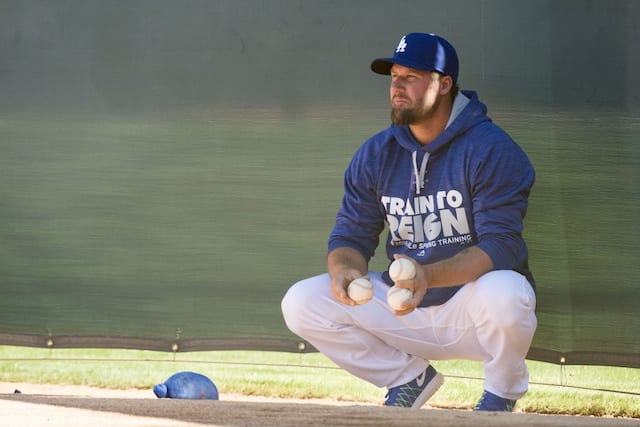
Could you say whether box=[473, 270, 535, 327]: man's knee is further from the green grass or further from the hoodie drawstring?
the green grass

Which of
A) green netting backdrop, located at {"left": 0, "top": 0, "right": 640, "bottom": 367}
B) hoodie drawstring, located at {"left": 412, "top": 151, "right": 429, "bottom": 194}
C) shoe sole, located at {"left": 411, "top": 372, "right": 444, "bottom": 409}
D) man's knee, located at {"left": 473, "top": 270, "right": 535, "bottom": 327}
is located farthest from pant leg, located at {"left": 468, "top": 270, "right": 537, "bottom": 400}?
green netting backdrop, located at {"left": 0, "top": 0, "right": 640, "bottom": 367}

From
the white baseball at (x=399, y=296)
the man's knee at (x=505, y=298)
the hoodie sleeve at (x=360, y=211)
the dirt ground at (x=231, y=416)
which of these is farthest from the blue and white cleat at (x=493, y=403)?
the dirt ground at (x=231, y=416)

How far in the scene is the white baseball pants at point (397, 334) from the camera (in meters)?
2.98

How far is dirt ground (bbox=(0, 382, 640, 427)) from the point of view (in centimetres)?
197

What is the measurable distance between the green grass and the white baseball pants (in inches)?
14.8

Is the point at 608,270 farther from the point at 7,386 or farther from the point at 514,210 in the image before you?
the point at 7,386

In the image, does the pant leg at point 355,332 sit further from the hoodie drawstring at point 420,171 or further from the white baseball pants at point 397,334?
the hoodie drawstring at point 420,171

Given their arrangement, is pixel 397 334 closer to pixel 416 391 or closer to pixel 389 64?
pixel 416 391

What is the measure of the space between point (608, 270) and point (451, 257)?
66cm

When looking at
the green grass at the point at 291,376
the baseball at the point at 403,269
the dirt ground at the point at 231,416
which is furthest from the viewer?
the green grass at the point at 291,376

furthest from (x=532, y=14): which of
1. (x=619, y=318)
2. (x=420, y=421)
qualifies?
(x=420, y=421)

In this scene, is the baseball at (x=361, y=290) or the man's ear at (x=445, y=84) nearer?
the baseball at (x=361, y=290)

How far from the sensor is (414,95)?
3.16 m

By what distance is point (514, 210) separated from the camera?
2.99m
